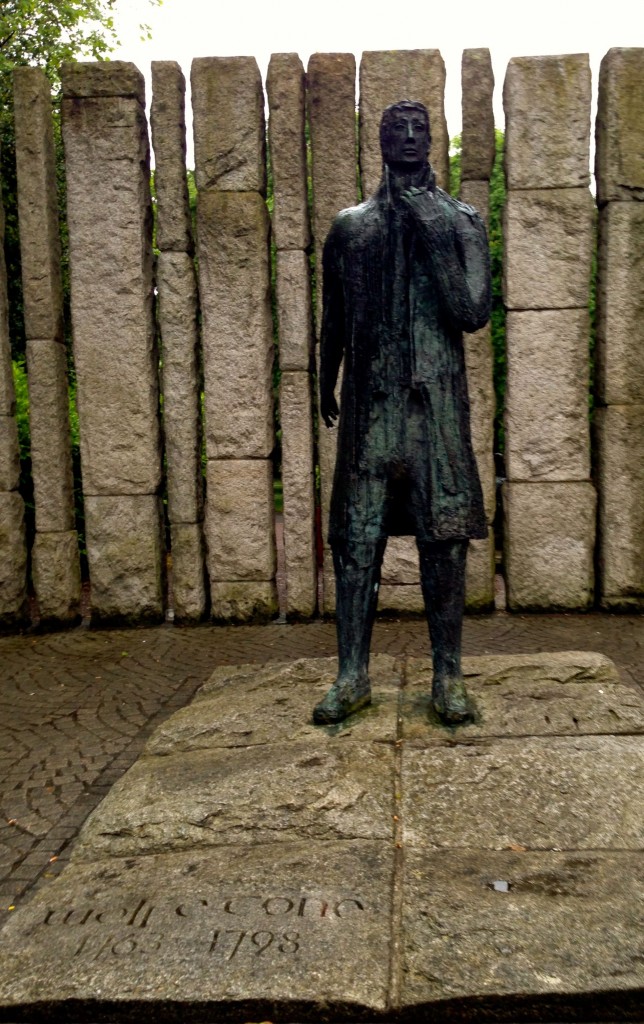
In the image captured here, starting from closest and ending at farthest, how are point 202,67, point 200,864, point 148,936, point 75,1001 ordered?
point 75,1001, point 148,936, point 200,864, point 202,67

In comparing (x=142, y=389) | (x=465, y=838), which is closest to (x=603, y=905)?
(x=465, y=838)

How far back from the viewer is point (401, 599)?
7848mm

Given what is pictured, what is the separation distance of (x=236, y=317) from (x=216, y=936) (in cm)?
565

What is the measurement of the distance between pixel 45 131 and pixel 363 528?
208 inches

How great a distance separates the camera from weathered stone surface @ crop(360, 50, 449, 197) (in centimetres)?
746

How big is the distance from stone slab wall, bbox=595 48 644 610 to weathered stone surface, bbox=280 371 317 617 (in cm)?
229

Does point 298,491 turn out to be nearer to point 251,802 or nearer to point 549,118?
point 549,118

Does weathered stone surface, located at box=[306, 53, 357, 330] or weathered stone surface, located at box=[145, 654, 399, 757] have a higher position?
weathered stone surface, located at box=[306, 53, 357, 330]

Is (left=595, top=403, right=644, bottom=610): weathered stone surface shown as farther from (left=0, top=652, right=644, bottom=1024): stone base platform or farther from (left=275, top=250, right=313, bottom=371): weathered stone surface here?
(left=0, top=652, right=644, bottom=1024): stone base platform

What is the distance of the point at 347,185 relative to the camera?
24.9 feet

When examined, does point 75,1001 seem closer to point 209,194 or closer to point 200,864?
point 200,864

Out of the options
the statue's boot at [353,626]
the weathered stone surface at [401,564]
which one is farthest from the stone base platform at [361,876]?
the weathered stone surface at [401,564]

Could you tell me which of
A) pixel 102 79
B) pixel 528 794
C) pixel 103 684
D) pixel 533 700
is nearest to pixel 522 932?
pixel 528 794

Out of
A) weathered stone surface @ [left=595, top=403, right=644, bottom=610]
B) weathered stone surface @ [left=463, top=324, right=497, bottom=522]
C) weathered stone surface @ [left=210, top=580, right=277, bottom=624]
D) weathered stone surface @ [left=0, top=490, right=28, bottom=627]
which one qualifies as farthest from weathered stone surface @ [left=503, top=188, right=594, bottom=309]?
weathered stone surface @ [left=0, top=490, right=28, bottom=627]
